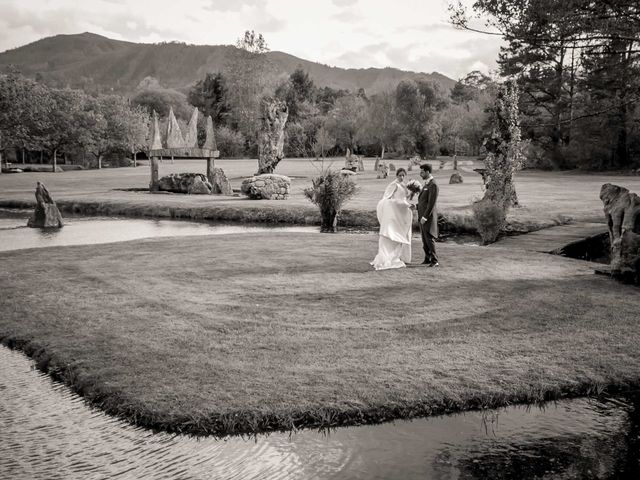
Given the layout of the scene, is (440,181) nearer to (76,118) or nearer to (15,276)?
(15,276)

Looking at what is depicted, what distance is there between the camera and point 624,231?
45.7ft

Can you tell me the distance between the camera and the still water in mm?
6160

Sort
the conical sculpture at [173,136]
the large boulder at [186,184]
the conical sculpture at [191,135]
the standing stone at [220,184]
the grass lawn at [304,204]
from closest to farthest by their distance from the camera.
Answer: the grass lawn at [304,204], the standing stone at [220,184], the large boulder at [186,184], the conical sculpture at [173,136], the conical sculpture at [191,135]

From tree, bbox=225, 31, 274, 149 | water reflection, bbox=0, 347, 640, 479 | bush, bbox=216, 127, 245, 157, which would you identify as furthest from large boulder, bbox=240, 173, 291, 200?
bush, bbox=216, 127, 245, 157

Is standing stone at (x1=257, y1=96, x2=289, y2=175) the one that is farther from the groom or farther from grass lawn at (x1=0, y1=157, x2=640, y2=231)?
the groom

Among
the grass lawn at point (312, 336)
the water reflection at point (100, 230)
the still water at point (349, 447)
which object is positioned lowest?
the still water at point (349, 447)

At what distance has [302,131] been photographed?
89.2m

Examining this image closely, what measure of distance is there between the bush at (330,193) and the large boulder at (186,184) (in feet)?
49.9

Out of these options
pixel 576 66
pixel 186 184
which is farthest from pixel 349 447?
pixel 576 66

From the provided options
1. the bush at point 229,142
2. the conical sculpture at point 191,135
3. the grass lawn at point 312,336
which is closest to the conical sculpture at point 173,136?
the conical sculpture at point 191,135

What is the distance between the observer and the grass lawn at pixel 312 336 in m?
7.55

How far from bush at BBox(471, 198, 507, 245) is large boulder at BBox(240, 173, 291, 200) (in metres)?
15.9

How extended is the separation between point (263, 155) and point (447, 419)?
3897 centimetres

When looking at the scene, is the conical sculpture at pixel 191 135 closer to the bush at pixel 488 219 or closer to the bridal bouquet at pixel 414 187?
the bush at pixel 488 219
